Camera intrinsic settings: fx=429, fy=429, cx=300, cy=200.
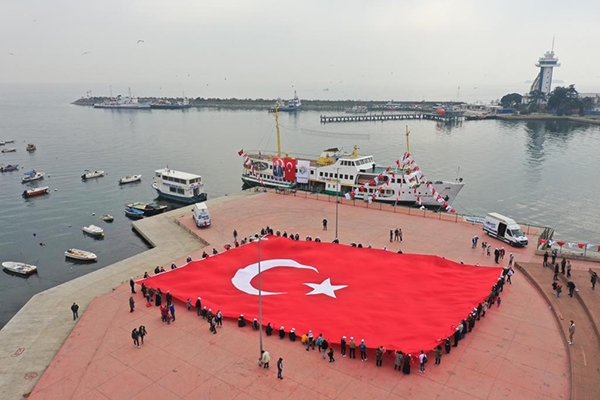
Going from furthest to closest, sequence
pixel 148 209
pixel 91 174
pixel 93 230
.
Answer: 1. pixel 91 174
2. pixel 148 209
3. pixel 93 230

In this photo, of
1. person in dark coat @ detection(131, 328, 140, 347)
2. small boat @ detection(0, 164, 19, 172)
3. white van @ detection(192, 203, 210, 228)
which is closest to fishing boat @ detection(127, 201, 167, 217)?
white van @ detection(192, 203, 210, 228)

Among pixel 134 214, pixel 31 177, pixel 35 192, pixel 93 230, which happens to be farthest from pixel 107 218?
pixel 31 177

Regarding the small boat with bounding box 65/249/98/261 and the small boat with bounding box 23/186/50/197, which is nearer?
the small boat with bounding box 65/249/98/261

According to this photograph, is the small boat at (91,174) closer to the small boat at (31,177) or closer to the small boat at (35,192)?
the small boat at (31,177)

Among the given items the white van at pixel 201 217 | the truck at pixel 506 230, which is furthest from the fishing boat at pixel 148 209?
the truck at pixel 506 230

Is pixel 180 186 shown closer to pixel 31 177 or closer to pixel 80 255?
pixel 80 255

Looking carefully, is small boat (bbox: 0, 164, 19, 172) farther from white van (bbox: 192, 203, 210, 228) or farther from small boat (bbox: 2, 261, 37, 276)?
white van (bbox: 192, 203, 210, 228)
